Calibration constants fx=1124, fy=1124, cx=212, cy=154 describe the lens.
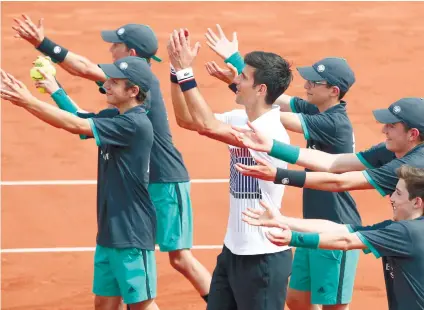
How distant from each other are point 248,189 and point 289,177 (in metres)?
0.67

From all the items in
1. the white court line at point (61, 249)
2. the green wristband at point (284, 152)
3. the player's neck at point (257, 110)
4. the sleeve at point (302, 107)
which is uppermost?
the player's neck at point (257, 110)

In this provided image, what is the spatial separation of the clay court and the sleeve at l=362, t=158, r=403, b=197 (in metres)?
4.26

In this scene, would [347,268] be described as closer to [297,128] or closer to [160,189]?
[297,128]

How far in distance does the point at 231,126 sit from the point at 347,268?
7.66 feet

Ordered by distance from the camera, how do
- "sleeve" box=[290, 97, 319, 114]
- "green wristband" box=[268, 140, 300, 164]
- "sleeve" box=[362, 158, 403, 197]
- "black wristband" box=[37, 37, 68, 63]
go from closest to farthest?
"sleeve" box=[362, 158, 403, 197] < "green wristband" box=[268, 140, 300, 164] < "sleeve" box=[290, 97, 319, 114] < "black wristband" box=[37, 37, 68, 63]

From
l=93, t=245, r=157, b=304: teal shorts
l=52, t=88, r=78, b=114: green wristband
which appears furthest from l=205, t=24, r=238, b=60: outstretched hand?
l=93, t=245, r=157, b=304: teal shorts

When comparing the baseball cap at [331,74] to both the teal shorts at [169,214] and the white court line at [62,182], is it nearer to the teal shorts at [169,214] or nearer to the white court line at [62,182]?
the teal shorts at [169,214]

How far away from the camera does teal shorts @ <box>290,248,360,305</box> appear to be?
1043 centimetres

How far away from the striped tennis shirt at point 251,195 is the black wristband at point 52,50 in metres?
2.96

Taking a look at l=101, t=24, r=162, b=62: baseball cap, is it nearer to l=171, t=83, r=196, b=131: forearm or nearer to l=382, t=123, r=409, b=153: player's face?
l=171, t=83, r=196, b=131: forearm

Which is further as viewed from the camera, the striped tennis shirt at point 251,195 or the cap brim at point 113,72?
the cap brim at point 113,72

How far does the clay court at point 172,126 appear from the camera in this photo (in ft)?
43.8

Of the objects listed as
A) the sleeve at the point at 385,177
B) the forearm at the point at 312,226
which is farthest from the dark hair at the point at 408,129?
the forearm at the point at 312,226

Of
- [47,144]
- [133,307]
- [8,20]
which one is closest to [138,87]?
[133,307]
